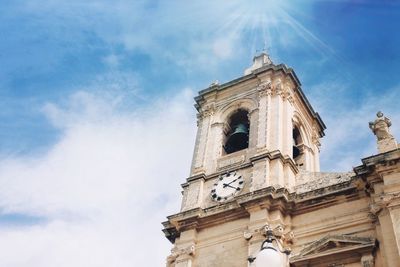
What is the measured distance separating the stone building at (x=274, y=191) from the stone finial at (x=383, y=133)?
0.03m

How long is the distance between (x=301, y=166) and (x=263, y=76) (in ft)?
11.9

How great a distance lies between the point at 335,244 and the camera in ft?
45.9

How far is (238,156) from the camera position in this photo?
18672mm

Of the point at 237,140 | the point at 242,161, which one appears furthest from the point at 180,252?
the point at 237,140

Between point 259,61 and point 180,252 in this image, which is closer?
point 180,252

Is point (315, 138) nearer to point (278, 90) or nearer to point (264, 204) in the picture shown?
point (278, 90)

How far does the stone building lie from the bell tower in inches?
1.4

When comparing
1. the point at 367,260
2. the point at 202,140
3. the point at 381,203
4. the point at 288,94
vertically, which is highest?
the point at 288,94

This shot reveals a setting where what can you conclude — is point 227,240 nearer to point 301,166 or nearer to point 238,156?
point 238,156

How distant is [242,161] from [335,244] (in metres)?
5.16

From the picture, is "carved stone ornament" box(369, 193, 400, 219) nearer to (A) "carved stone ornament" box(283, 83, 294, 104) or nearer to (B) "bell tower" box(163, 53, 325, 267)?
(B) "bell tower" box(163, 53, 325, 267)

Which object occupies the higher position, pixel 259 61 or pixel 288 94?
pixel 259 61

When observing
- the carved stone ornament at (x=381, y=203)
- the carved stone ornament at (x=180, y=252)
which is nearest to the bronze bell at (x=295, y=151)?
the carved stone ornament at (x=180, y=252)

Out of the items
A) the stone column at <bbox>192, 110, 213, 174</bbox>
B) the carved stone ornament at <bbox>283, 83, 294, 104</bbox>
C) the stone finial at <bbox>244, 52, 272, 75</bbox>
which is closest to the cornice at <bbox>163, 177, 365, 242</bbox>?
the stone column at <bbox>192, 110, 213, 174</bbox>
